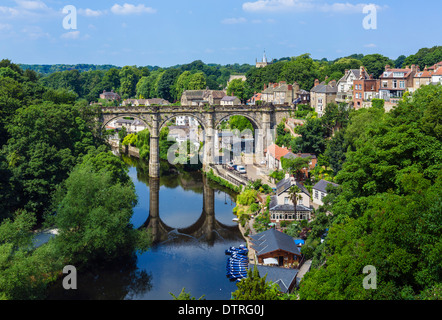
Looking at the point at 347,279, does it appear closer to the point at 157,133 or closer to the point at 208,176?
the point at 208,176

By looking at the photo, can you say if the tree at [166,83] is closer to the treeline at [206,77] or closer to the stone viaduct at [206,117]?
the treeline at [206,77]

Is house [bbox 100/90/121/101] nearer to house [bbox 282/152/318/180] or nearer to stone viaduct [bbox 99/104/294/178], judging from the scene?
stone viaduct [bbox 99/104/294/178]

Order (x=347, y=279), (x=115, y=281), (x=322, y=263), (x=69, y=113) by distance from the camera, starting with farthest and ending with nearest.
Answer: (x=69, y=113), (x=115, y=281), (x=322, y=263), (x=347, y=279)

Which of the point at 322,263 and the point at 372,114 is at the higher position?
the point at 372,114

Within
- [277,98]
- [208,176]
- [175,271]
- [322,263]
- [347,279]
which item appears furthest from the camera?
[277,98]

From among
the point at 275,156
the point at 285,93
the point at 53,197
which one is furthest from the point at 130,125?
the point at 53,197

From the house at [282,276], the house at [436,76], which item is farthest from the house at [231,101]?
the house at [282,276]
